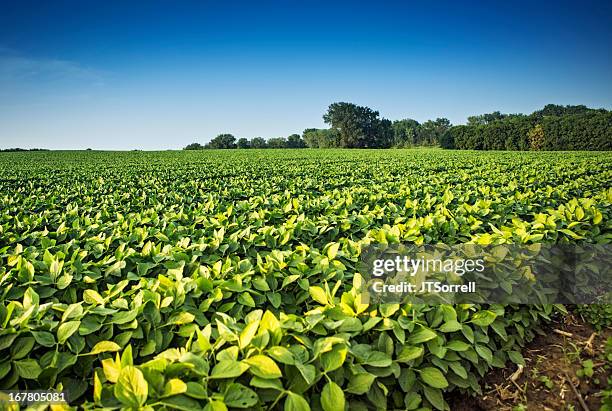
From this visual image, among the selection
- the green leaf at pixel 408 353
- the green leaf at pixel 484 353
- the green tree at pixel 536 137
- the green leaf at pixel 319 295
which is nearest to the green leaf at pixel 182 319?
the green leaf at pixel 319 295

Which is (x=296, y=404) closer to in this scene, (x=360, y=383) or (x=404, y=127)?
(x=360, y=383)

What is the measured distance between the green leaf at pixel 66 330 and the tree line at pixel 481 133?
216 ft

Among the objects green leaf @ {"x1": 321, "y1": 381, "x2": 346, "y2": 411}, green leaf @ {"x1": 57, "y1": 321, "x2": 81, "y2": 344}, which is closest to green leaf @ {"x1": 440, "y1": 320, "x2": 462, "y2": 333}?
green leaf @ {"x1": 321, "y1": 381, "x2": 346, "y2": 411}

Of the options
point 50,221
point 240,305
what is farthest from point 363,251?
point 50,221

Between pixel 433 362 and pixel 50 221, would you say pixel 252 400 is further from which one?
pixel 50 221

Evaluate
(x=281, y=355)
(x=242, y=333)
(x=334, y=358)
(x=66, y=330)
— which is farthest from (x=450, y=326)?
(x=66, y=330)

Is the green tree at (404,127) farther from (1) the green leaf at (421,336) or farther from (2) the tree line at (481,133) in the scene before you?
(1) the green leaf at (421,336)

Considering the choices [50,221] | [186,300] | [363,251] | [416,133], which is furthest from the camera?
[416,133]

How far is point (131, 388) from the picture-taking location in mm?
1225

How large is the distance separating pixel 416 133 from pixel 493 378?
138 meters

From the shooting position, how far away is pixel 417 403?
5.94 ft

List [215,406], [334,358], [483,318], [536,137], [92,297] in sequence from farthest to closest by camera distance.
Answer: [536,137] < [483,318] < [92,297] < [334,358] < [215,406]

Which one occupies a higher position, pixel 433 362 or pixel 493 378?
pixel 433 362

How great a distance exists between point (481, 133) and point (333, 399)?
71.6 meters
